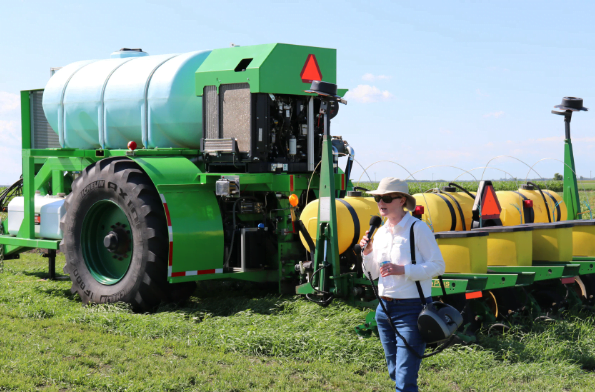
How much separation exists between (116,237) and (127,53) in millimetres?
3759

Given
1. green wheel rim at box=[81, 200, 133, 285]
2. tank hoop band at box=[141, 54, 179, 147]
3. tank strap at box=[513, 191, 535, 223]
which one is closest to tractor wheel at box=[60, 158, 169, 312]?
green wheel rim at box=[81, 200, 133, 285]

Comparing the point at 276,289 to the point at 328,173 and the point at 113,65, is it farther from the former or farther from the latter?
the point at 113,65

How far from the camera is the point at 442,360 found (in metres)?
5.93

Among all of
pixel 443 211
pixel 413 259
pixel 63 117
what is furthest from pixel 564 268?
pixel 63 117

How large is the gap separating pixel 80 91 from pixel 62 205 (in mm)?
1837

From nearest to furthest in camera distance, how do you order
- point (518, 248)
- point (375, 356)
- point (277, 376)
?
point (277, 376) < point (375, 356) < point (518, 248)

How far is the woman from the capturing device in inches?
170

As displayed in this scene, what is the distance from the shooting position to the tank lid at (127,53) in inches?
419

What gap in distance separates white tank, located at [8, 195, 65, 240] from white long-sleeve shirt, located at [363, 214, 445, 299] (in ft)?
20.7

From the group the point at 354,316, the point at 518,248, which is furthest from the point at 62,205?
the point at 518,248

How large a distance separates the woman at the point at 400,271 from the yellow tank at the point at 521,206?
14.2 feet

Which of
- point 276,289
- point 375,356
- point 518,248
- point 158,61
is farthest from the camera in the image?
point 158,61

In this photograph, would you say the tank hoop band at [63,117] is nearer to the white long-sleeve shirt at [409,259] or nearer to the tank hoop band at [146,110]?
the tank hoop band at [146,110]

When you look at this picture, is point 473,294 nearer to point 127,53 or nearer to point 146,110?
point 146,110
